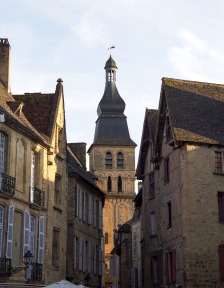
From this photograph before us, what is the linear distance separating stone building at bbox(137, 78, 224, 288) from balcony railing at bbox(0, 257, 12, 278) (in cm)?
881

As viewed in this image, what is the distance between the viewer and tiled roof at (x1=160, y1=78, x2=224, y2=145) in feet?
96.6

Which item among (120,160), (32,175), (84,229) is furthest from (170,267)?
(120,160)

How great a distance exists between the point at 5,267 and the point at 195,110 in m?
13.8

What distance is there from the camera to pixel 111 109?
298ft

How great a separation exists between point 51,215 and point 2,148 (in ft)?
17.5

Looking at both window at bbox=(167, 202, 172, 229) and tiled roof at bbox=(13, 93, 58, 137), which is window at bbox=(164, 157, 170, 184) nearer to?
window at bbox=(167, 202, 172, 229)

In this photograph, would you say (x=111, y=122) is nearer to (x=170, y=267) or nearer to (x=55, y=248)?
(x=170, y=267)

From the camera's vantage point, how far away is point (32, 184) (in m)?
25.7

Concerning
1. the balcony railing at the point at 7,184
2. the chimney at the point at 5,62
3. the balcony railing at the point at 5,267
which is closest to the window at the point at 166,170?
the chimney at the point at 5,62

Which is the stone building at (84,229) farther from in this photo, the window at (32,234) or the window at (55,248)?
the window at (32,234)

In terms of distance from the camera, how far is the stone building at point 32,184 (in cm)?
2302

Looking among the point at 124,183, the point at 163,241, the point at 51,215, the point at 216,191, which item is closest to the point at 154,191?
the point at 163,241

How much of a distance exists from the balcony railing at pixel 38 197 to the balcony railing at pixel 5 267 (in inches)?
143

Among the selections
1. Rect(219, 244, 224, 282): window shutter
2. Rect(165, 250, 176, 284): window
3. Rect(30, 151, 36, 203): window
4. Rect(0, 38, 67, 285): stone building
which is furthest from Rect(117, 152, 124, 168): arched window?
Rect(30, 151, 36, 203): window
